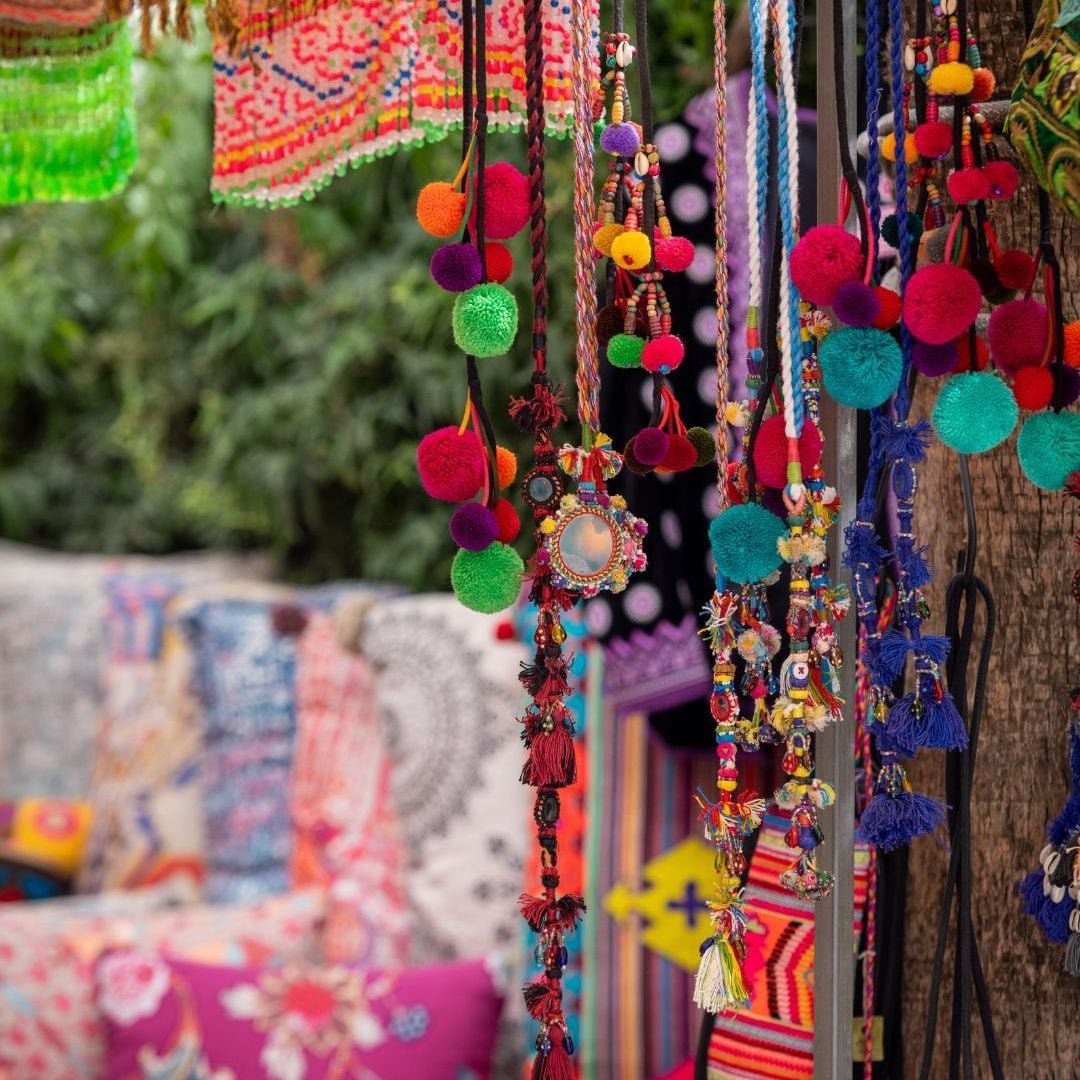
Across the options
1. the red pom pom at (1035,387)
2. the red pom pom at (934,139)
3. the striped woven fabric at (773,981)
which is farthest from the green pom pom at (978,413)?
the striped woven fabric at (773,981)

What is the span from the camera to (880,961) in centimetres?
94

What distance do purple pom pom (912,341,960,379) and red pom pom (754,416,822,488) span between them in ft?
0.21

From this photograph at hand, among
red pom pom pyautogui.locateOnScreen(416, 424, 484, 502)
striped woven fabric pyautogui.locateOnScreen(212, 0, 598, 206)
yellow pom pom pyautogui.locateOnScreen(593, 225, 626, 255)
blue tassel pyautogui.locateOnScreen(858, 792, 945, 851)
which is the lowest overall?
blue tassel pyautogui.locateOnScreen(858, 792, 945, 851)

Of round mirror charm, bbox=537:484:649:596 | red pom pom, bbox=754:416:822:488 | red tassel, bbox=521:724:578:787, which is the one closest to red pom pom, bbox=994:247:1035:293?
red pom pom, bbox=754:416:822:488

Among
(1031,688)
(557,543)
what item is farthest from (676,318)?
(557,543)

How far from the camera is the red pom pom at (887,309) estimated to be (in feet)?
2.17

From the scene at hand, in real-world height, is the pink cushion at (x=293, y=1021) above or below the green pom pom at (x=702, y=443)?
below

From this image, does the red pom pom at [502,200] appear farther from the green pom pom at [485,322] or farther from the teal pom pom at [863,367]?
the teal pom pom at [863,367]

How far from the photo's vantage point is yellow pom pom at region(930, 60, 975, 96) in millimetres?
660

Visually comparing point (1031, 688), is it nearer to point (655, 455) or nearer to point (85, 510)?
point (655, 455)

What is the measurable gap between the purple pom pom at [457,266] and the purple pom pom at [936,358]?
23 cm

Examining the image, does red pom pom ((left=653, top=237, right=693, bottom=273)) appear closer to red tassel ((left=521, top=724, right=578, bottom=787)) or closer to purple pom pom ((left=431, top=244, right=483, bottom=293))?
purple pom pom ((left=431, top=244, right=483, bottom=293))

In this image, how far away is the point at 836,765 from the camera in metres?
0.74

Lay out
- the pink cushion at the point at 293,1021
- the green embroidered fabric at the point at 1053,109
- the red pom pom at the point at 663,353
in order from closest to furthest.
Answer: the green embroidered fabric at the point at 1053,109 → the red pom pom at the point at 663,353 → the pink cushion at the point at 293,1021
